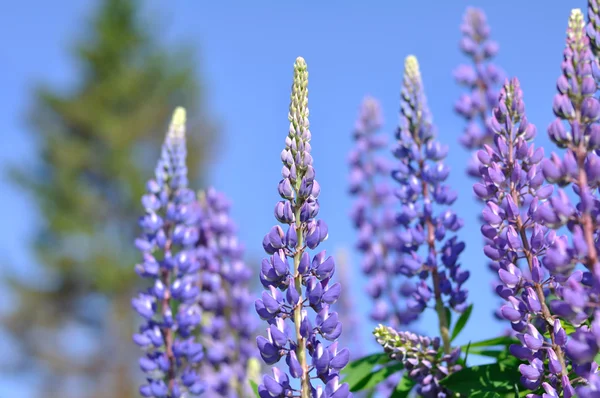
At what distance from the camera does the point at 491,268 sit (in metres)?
3.15

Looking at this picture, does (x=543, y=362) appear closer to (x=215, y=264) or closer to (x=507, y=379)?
(x=507, y=379)

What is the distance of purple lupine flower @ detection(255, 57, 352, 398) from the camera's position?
193cm

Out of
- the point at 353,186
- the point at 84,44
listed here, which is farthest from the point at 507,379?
the point at 84,44

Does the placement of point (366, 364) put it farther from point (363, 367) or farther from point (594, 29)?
point (594, 29)

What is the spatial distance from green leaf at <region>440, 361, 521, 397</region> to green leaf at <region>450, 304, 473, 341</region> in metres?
0.39

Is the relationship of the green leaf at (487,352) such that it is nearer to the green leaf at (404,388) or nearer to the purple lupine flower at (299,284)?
the green leaf at (404,388)

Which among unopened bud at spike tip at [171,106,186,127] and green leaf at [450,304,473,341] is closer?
green leaf at [450,304,473,341]

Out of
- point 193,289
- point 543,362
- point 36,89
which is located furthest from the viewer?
point 36,89

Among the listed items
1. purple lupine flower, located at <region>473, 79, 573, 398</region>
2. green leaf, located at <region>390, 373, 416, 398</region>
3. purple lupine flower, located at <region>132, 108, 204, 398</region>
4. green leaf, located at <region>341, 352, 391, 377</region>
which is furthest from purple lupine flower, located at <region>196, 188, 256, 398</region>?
purple lupine flower, located at <region>473, 79, 573, 398</region>

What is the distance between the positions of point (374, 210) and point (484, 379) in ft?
8.05

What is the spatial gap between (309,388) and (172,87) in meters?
30.6

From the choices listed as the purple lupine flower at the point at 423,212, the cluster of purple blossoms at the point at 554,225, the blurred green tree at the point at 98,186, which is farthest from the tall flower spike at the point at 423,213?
the blurred green tree at the point at 98,186

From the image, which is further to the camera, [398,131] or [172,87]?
[172,87]

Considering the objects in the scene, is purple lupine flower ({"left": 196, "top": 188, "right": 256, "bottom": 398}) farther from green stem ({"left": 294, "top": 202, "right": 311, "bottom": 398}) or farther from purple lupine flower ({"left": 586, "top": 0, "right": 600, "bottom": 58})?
purple lupine flower ({"left": 586, "top": 0, "right": 600, "bottom": 58})
